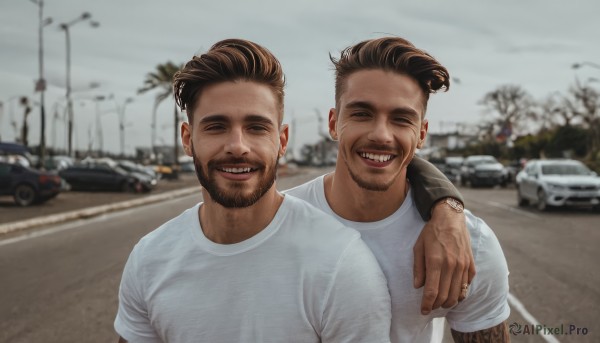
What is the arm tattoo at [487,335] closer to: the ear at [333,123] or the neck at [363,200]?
the neck at [363,200]

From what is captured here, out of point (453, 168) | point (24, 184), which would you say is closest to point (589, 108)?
point (453, 168)

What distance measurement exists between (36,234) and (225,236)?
12017mm

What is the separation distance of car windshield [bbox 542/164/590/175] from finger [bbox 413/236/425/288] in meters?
17.9

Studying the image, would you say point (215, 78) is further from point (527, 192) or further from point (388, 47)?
point (527, 192)

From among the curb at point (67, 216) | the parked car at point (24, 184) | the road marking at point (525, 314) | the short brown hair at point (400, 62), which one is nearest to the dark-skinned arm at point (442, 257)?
the short brown hair at point (400, 62)

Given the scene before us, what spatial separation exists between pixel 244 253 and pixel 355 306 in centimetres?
47

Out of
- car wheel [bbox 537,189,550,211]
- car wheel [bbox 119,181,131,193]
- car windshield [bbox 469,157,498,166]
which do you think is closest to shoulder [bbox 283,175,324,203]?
car wheel [bbox 537,189,550,211]

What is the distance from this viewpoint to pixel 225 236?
2303 millimetres

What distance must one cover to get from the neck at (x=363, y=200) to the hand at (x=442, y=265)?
26 centimetres

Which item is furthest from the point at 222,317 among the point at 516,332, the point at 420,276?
the point at 516,332

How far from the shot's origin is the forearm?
2475 mm

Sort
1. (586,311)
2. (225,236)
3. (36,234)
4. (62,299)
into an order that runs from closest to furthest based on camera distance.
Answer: (225,236), (586,311), (62,299), (36,234)

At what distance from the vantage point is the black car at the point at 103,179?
95.7 feet

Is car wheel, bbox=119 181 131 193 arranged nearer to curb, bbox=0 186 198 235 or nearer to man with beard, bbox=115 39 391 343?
curb, bbox=0 186 198 235
